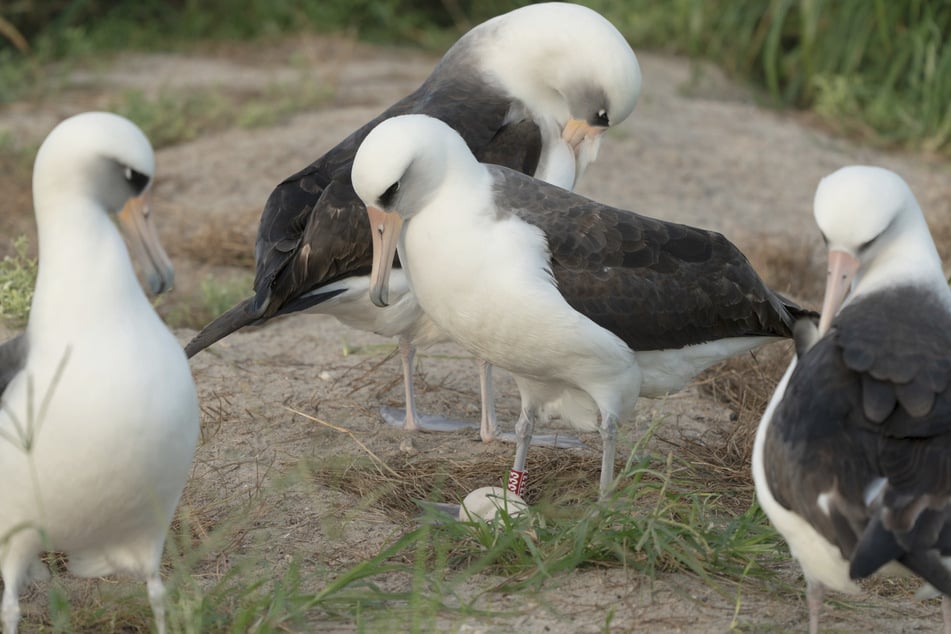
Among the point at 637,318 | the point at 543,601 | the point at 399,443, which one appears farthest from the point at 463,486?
the point at 543,601

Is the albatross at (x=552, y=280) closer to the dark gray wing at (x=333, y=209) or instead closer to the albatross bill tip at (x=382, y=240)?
the albatross bill tip at (x=382, y=240)

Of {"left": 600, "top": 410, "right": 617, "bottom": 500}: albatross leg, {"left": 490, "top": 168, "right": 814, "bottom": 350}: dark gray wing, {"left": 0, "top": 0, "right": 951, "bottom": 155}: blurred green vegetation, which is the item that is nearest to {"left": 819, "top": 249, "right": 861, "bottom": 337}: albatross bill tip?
{"left": 490, "top": 168, "right": 814, "bottom": 350}: dark gray wing

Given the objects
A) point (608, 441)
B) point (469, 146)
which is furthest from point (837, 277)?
point (469, 146)

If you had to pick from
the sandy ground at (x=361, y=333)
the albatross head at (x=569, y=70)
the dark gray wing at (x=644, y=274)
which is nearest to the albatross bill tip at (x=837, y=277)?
the sandy ground at (x=361, y=333)

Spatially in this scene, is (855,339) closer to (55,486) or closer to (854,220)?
(854,220)

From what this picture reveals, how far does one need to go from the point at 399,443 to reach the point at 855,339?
230 centimetres

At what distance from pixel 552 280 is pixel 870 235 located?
105 cm

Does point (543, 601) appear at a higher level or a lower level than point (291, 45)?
higher

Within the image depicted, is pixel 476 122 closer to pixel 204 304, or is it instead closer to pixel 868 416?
pixel 204 304

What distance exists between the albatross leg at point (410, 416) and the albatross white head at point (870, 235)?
7.04ft

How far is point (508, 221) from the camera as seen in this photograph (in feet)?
14.6

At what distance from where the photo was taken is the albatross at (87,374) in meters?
3.33

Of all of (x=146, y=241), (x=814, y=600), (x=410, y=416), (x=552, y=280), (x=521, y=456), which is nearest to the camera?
(x=146, y=241)

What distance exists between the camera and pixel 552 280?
448cm
